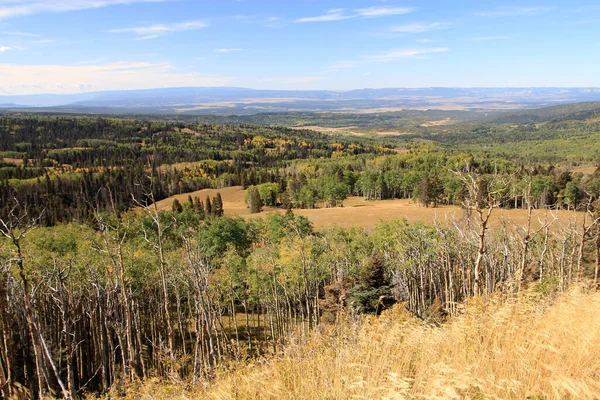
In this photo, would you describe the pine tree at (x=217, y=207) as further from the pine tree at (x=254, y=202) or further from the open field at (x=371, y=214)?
the pine tree at (x=254, y=202)

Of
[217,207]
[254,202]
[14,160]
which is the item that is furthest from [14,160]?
[254,202]

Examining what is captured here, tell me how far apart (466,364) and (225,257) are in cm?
3606

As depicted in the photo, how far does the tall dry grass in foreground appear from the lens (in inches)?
183

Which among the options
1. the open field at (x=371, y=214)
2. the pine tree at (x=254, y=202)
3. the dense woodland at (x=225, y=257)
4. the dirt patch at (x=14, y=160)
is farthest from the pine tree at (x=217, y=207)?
the dirt patch at (x=14, y=160)

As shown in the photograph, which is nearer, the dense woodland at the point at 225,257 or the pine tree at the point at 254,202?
the dense woodland at the point at 225,257

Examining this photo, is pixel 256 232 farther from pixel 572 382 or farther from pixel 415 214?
pixel 572 382

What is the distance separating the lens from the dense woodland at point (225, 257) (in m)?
14.3

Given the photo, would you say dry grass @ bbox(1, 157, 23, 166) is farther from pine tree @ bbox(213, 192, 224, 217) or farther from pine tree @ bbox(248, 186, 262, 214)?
pine tree @ bbox(248, 186, 262, 214)

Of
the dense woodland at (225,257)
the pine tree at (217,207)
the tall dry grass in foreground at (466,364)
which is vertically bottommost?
the pine tree at (217,207)

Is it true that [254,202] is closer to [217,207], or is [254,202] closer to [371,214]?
[217,207]

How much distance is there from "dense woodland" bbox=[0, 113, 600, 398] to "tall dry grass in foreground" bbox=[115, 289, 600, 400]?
264 centimetres

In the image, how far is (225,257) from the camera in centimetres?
4012

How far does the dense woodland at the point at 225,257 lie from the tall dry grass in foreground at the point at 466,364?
264 centimetres

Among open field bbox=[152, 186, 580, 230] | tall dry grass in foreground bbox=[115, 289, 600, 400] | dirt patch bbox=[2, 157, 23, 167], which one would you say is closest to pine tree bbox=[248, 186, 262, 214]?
open field bbox=[152, 186, 580, 230]
